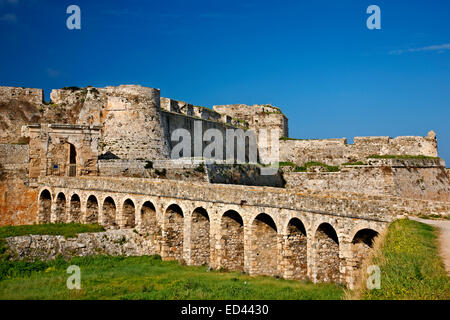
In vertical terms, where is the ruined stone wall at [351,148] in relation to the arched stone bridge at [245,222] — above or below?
above

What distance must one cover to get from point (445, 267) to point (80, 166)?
24865mm

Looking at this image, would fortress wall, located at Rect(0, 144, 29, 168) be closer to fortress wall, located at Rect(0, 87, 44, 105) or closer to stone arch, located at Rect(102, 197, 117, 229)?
fortress wall, located at Rect(0, 87, 44, 105)

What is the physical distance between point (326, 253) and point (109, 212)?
14.1 m

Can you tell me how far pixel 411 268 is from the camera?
6.86m

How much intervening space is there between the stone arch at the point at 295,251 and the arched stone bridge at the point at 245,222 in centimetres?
4

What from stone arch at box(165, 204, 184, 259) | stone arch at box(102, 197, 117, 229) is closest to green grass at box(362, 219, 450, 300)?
stone arch at box(165, 204, 184, 259)

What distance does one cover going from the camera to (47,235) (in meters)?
17.3

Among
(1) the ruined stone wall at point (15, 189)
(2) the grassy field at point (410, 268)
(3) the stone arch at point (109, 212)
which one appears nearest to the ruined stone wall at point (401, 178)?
(3) the stone arch at point (109, 212)

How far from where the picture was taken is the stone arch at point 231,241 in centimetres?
1636

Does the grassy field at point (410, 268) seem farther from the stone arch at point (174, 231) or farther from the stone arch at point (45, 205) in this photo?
the stone arch at point (45, 205)

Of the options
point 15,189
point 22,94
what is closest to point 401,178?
point 15,189

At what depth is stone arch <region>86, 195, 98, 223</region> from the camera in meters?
23.6

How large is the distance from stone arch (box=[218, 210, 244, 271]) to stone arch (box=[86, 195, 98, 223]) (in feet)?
34.9
